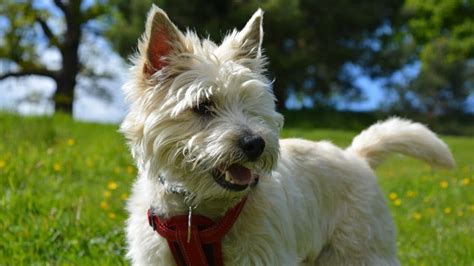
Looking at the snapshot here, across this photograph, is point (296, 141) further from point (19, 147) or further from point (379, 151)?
point (19, 147)

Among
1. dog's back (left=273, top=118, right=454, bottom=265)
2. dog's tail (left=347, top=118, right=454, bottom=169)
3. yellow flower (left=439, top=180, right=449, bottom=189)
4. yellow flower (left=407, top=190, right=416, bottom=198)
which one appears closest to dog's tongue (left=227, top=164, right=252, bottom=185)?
dog's back (left=273, top=118, right=454, bottom=265)

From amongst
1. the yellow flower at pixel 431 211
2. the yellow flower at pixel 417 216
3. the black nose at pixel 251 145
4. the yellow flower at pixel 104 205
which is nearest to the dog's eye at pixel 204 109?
the black nose at pixel 251 145

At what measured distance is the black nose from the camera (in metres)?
3.26

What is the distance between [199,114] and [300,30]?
2597cm

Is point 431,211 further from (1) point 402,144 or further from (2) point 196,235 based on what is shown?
(2) point 196,235

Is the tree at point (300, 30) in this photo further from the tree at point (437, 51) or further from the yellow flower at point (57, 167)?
the yellow flower at point (57, 167)

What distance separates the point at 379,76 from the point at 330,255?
3248cm

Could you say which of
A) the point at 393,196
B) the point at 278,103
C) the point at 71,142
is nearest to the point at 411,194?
the point at 393,196

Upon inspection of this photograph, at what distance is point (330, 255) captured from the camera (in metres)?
4.20

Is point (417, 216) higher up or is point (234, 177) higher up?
point (234, 177)

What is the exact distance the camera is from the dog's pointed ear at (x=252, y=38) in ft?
12.5

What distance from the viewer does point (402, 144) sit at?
4.69 meters

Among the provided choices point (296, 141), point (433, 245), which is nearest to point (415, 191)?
point (433, 245)

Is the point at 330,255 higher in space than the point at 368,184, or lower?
lower
